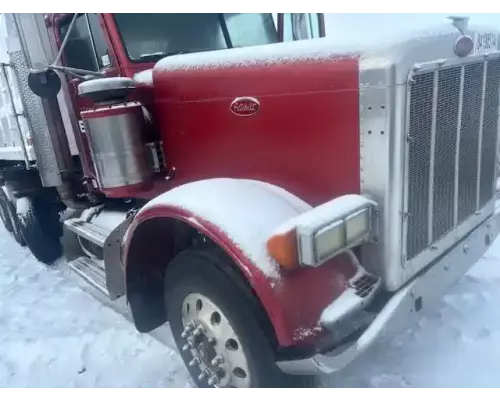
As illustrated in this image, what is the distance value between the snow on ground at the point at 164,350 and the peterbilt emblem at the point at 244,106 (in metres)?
1.57

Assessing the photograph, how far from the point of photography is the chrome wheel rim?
2.28 meters

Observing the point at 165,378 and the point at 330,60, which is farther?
the point at 165,378

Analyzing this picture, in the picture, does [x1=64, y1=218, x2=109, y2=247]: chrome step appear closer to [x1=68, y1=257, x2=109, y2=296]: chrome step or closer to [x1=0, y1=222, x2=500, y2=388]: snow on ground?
[x1=68, y1=257, x2=109, y2=296]: chrome step

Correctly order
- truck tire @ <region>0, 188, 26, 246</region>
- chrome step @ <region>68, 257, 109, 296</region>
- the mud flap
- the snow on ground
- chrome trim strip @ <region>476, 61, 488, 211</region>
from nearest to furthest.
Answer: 1. chrome trim strip @ <region>476, 61, 488, 211</region>
2. the snow on ground
3. the mud flap
4. chrome step @ <region>68, 257, 109, 296</region>
5. truck tire @ <region>0, 188, 26, 246</region>

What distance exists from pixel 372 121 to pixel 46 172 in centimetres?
307

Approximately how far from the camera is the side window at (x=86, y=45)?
328 cm

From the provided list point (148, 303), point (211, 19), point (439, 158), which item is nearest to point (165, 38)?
point (211, 19)

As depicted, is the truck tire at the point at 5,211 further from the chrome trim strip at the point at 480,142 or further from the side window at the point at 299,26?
the chrome trim strip at the point at 480,142

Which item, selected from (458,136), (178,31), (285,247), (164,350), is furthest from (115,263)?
(458,136)

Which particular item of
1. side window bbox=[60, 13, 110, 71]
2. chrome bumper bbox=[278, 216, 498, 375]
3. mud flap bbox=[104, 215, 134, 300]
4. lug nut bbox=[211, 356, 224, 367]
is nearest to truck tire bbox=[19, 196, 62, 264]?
side window bbox=[60, 13, 110, 71]

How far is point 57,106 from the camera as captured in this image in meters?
3.79

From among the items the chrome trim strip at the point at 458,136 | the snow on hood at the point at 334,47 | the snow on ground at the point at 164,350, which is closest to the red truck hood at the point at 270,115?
the snow on hood at the point at 334,47

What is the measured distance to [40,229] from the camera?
16.5 feet

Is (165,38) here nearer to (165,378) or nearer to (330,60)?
(330,60)
